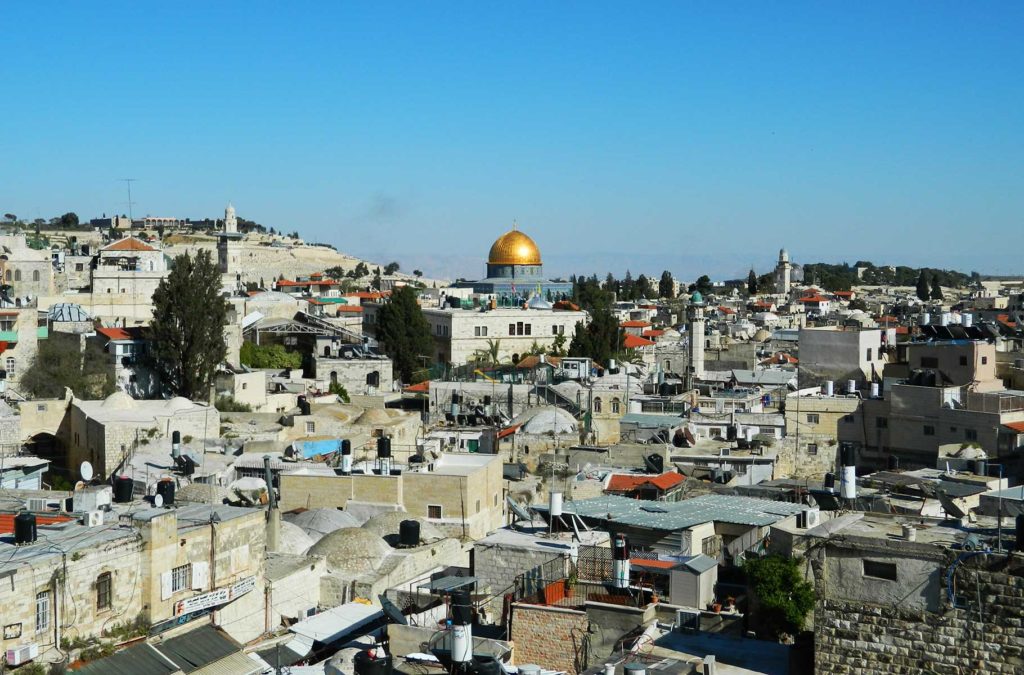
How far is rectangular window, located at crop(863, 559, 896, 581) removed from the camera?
743cm

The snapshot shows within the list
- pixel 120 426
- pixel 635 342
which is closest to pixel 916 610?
pixel 120 426

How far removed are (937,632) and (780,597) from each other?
2.72 meters

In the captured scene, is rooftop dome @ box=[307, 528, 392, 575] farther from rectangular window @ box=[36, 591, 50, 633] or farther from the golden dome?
the golden dome

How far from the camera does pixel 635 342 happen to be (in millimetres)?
47094

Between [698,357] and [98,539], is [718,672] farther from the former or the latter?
[698,357]

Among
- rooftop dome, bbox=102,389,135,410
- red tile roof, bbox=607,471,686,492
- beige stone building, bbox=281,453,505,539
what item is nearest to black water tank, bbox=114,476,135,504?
beige stone building, bbox=281,453,505,539

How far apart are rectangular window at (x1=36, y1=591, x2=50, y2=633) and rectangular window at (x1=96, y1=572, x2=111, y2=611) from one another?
22.9 inches

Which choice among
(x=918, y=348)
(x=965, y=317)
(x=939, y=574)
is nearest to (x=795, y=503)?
(x=939, y=574)

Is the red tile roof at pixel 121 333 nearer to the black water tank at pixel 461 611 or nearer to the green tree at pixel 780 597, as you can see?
the black water tank at pixel 461 611

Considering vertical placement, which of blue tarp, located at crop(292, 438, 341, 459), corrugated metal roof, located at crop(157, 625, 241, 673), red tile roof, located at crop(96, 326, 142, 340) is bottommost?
corrugated metal roof, located at crop(157, 625, 241, 673)

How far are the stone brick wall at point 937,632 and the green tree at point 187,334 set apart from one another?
2410 cm

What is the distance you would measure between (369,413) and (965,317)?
16.7 metres

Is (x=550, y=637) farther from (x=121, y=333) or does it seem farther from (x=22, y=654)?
(x=121, y=333)

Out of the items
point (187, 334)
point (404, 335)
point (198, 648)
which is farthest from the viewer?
point (404, 335)
